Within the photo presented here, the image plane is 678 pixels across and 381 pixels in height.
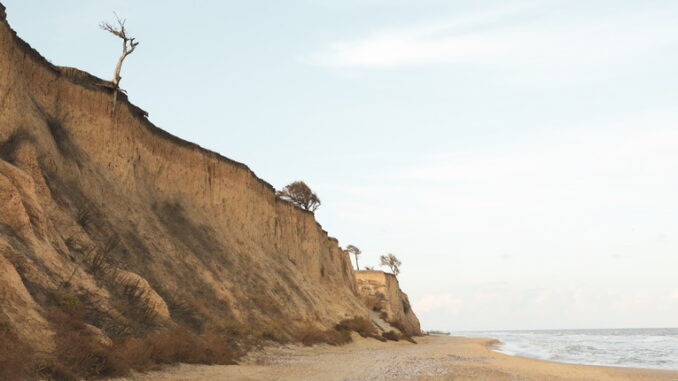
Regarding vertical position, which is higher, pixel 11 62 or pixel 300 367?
pixel 11 62

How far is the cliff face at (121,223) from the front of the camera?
12.2m

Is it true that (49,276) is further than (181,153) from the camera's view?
No

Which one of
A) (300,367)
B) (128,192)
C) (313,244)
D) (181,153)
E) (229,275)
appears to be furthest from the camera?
(313,244)

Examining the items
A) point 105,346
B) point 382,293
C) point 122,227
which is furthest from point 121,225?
point 382,293

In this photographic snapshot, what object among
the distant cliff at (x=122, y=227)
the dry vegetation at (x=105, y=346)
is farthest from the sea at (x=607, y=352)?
the dry vegetation at (x=105, y=346)

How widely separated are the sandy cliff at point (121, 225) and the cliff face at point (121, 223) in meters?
0.05

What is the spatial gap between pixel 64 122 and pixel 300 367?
15.1 m

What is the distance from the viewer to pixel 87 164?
21.4 metres

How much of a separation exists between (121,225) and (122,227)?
0.40ft

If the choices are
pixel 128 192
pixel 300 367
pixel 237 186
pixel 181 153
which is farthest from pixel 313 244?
pixel 300 367

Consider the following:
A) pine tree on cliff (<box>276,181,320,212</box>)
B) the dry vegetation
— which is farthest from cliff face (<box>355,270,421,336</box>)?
the dry vegetation

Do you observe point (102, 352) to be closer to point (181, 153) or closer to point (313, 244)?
point (181, 153)

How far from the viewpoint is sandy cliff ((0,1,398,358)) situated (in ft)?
40.0

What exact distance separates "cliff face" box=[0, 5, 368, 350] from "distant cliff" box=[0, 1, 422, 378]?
0.18ft
